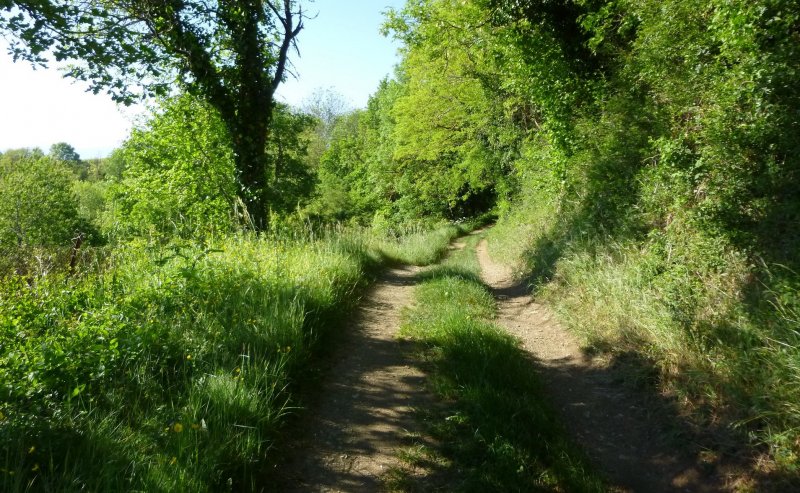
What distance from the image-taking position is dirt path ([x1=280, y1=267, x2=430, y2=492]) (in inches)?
131

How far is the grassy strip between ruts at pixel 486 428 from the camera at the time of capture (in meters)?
3.25

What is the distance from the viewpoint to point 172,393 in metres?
3.62

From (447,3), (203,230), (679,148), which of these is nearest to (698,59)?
(679,148)

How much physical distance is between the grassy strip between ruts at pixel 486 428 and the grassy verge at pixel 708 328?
115cm

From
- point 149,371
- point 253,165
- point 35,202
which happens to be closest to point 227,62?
point 253,165

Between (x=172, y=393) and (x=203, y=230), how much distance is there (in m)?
4.65

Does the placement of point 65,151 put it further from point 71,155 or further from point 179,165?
point 179,165

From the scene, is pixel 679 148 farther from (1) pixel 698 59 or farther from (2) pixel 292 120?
(2) pixel 292 120

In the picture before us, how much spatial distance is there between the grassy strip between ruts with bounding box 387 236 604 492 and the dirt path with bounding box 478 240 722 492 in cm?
29

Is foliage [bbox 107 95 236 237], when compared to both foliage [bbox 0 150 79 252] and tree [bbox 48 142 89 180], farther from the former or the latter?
tree [bbox 48 142 89 180]

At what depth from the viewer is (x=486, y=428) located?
372 cm

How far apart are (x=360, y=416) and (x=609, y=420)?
7.85ft

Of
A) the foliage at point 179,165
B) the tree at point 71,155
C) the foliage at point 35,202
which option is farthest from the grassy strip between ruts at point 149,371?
the tree at point 71,155

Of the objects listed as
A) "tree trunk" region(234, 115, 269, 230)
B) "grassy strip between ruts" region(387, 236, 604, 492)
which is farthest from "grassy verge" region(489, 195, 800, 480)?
"tree trunk" region(234, 115, 269, 230)
